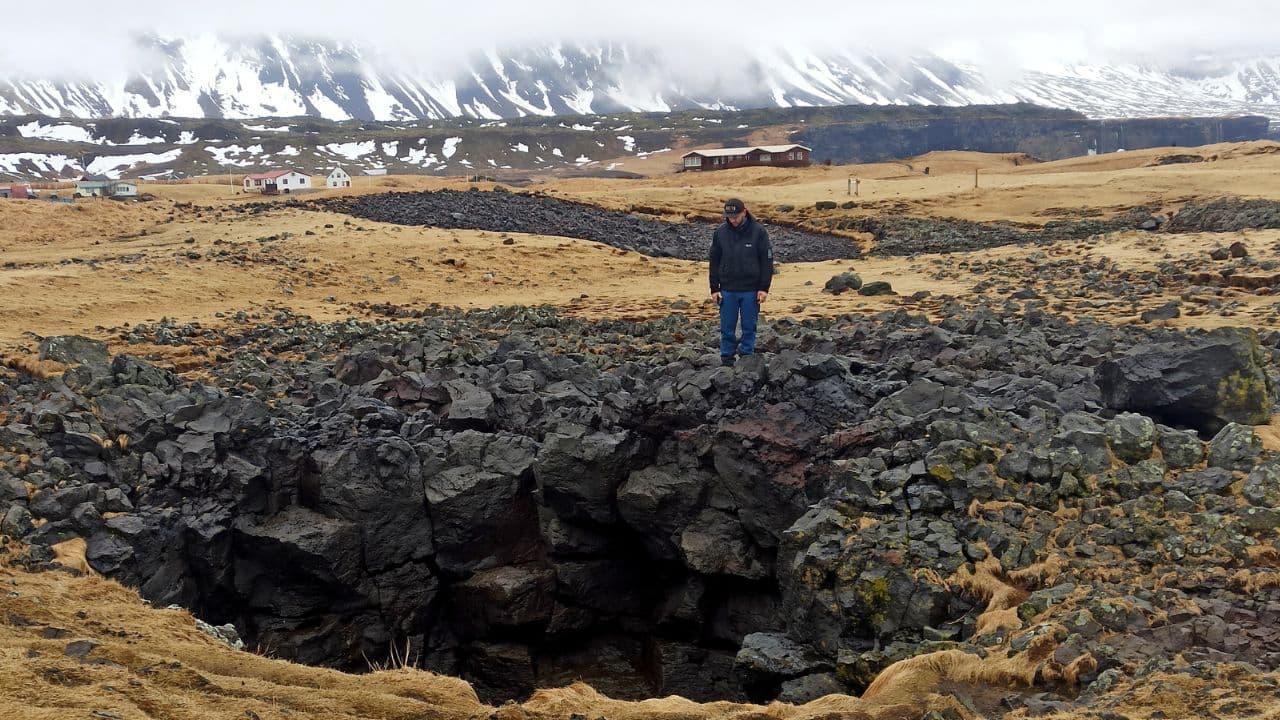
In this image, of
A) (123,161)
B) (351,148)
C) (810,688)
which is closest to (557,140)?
(351,148)

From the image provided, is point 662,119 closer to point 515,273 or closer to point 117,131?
point 117,131

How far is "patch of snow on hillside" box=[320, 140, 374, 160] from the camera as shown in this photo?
130 m

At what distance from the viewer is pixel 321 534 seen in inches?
470

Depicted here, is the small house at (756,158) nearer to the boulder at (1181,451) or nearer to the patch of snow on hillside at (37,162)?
the boulder at (1181,451)

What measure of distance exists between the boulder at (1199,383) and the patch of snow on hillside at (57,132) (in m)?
173

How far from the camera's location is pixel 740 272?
41.4ft

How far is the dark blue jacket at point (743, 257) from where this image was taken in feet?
41.0

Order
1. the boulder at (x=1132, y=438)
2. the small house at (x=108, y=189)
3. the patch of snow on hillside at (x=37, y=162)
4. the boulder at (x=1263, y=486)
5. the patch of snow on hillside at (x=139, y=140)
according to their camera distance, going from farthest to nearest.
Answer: the patch of snow on hillside at (x=139, y=140) → the patch of snow on hillside at (x=37, y=162) → the small house at (x=108, y=189) → the boulder at (x=1132, y=438) → the boulder at (x=1263, y=486)

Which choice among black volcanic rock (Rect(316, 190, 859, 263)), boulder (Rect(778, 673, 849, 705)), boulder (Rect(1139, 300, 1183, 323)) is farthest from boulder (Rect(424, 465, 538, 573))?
black volcanic rock (Rect(316, 190, 859, 263))

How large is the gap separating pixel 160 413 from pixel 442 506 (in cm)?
383

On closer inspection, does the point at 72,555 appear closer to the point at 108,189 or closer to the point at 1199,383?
the point at 1199,383

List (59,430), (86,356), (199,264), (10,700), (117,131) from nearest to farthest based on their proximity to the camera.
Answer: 1. (10,700)
2. (59,430)
3. (86,356)
4. (199,264)
5. (117,131)

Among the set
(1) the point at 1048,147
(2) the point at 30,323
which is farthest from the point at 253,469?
(1) the point at 1048,147

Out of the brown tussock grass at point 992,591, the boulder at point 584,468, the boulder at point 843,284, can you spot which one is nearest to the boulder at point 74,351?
the boulder at point 584,468
